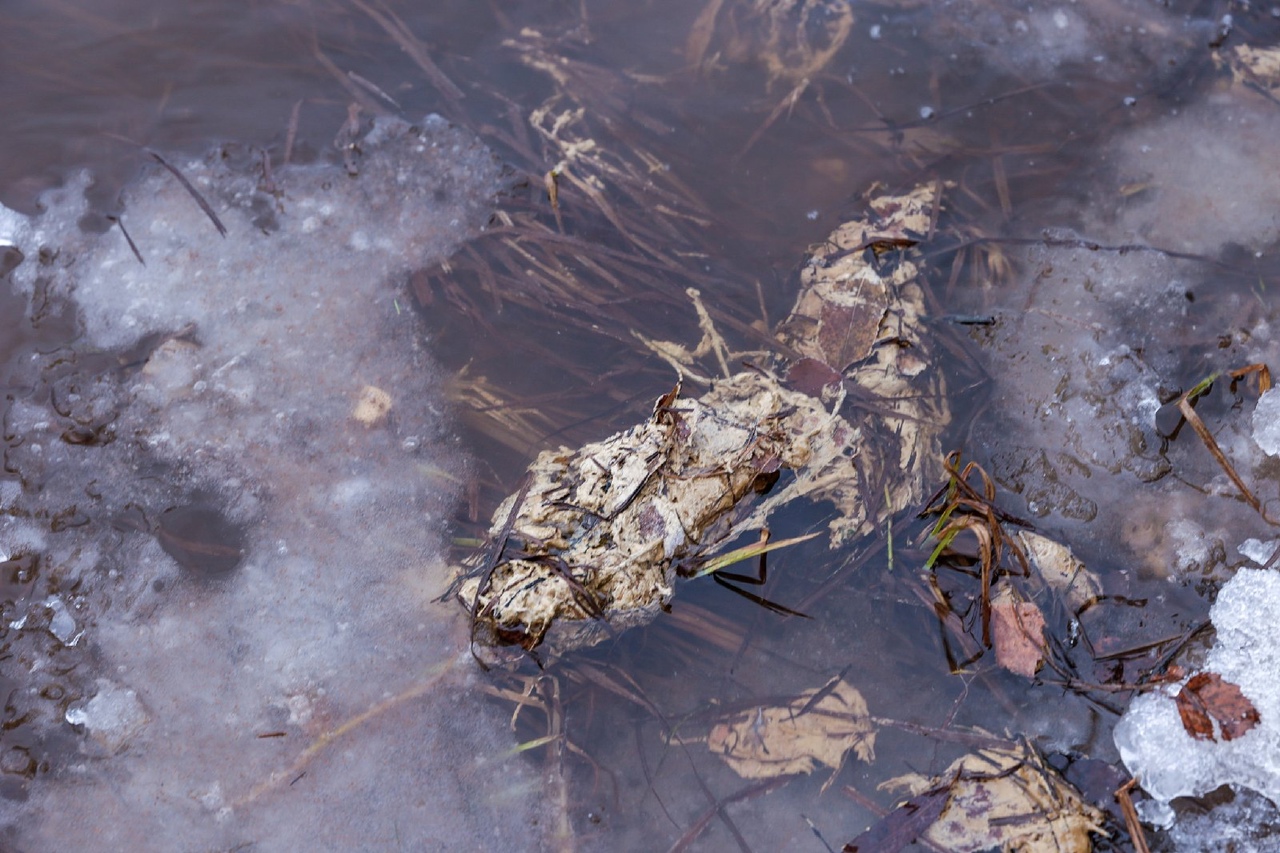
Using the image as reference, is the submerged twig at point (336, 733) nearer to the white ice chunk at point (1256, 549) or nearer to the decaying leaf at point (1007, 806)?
the decaying leaf at point (1007, 806)

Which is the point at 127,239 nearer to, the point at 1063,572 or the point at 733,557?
the point at 733,557

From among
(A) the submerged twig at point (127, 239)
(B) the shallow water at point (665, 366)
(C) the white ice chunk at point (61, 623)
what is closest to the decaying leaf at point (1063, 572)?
(B) the shallow water at point (665, 366)

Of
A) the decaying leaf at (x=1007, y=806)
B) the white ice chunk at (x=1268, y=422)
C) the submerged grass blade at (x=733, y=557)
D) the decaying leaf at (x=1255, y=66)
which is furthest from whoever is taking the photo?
the decaying leaf at (x=1255, y=66)

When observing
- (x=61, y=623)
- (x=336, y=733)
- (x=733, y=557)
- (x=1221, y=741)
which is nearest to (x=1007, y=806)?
(x=1221, y=741)

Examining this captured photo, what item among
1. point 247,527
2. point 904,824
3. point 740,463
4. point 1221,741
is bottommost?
point 904,824

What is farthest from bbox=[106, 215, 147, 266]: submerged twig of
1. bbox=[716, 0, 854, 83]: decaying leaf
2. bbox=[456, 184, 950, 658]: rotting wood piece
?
bbox=[716, 0, 854, 83]: decaying leaf


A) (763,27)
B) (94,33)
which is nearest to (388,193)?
(94,33)
